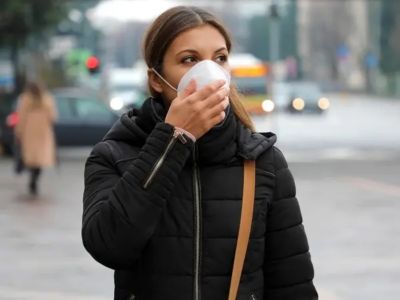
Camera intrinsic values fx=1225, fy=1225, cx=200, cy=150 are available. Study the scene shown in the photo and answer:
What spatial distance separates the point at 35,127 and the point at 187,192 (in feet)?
48.0

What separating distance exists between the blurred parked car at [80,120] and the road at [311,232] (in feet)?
3.08

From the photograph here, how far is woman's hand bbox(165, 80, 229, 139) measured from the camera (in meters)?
2.63

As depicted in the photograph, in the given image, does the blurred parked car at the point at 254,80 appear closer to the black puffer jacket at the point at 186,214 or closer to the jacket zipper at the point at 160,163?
the black puffer jacket at the point at 186,214

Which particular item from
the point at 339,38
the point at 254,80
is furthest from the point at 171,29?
the point at 339,38

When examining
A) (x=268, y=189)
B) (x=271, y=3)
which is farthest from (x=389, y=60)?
(x=268, y=189)

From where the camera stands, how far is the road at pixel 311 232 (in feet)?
29.6

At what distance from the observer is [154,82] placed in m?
2.88

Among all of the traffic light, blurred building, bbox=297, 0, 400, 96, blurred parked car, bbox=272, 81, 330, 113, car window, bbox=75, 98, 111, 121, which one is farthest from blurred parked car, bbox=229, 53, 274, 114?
blurred building, bbox=297, 0, 400, 96

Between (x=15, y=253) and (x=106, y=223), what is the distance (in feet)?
27.2

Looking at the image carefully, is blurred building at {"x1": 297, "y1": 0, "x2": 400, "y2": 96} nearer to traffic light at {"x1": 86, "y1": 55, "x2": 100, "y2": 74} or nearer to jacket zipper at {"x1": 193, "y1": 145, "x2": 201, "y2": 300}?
traffic light at {"x1": 86, "y1": 55, "x2": 100, "y2": 74}

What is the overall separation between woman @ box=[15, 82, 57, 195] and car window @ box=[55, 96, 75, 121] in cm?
844

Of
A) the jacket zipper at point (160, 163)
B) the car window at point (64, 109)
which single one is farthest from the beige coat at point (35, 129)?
the jacket zipper at point (160, 163)

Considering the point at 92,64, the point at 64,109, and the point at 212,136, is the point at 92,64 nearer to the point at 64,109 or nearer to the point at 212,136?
the point at 64,109

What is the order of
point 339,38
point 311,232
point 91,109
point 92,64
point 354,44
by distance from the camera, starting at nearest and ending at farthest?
point 311,232, point 91,109, point 92,64, point 354,44, point 339,38
